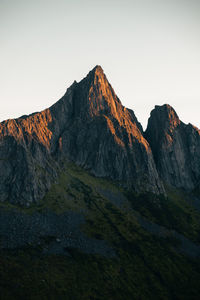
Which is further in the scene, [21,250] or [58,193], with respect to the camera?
[58,193]

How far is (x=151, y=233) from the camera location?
463ft

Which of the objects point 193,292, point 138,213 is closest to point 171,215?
point 138,213

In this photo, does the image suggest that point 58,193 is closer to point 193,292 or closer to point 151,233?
point 151,233

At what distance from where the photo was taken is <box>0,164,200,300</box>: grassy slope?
265 feet

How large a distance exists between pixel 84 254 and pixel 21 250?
101 feet

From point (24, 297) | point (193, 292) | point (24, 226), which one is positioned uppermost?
point (24, 226)

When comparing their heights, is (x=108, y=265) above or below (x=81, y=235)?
below

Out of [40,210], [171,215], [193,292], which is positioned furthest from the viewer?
[171,215]

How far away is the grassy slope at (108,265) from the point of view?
265 feet

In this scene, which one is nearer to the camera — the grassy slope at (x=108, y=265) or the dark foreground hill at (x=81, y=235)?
the grassy slope at (x=108, y=265)

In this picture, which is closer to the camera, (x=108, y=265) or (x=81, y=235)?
(x=108, y=265)

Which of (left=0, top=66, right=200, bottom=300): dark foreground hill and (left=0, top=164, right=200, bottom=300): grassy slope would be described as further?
(left=0, top=66, right=200, bottom=300): dark foreground hill

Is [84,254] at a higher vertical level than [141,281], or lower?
higher

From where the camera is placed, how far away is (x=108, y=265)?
340 ft
